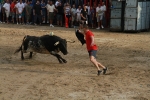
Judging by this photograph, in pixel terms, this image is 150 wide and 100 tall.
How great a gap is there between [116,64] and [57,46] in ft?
6.93

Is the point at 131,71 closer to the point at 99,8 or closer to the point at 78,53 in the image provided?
the point at 78,53

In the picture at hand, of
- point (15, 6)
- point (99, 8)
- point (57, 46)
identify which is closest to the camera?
point (57, 46)

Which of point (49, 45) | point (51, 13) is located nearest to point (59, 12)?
point (51, 13)

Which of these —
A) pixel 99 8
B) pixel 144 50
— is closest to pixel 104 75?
pixel 144 50

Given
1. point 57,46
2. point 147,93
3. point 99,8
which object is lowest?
point 147,93

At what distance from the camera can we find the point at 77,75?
420 inches

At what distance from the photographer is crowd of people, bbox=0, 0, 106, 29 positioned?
2359cm

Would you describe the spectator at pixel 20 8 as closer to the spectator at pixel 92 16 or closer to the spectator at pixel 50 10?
the spectator at pixel 50 10

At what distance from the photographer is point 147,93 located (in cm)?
873

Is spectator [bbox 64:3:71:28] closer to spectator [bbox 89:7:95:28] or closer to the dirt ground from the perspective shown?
spectator [bbox 89:7:95:28]

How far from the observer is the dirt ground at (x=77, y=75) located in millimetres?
8570

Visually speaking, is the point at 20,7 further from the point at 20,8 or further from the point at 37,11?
A: the point at 37,11

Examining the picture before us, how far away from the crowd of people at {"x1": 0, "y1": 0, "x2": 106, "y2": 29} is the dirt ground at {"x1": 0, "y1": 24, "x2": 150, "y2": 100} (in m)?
7.43

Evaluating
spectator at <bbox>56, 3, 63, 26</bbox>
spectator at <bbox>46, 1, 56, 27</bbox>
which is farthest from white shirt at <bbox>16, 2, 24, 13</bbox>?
spectator at <bbox>56, 3, 63, 26</bbox>
